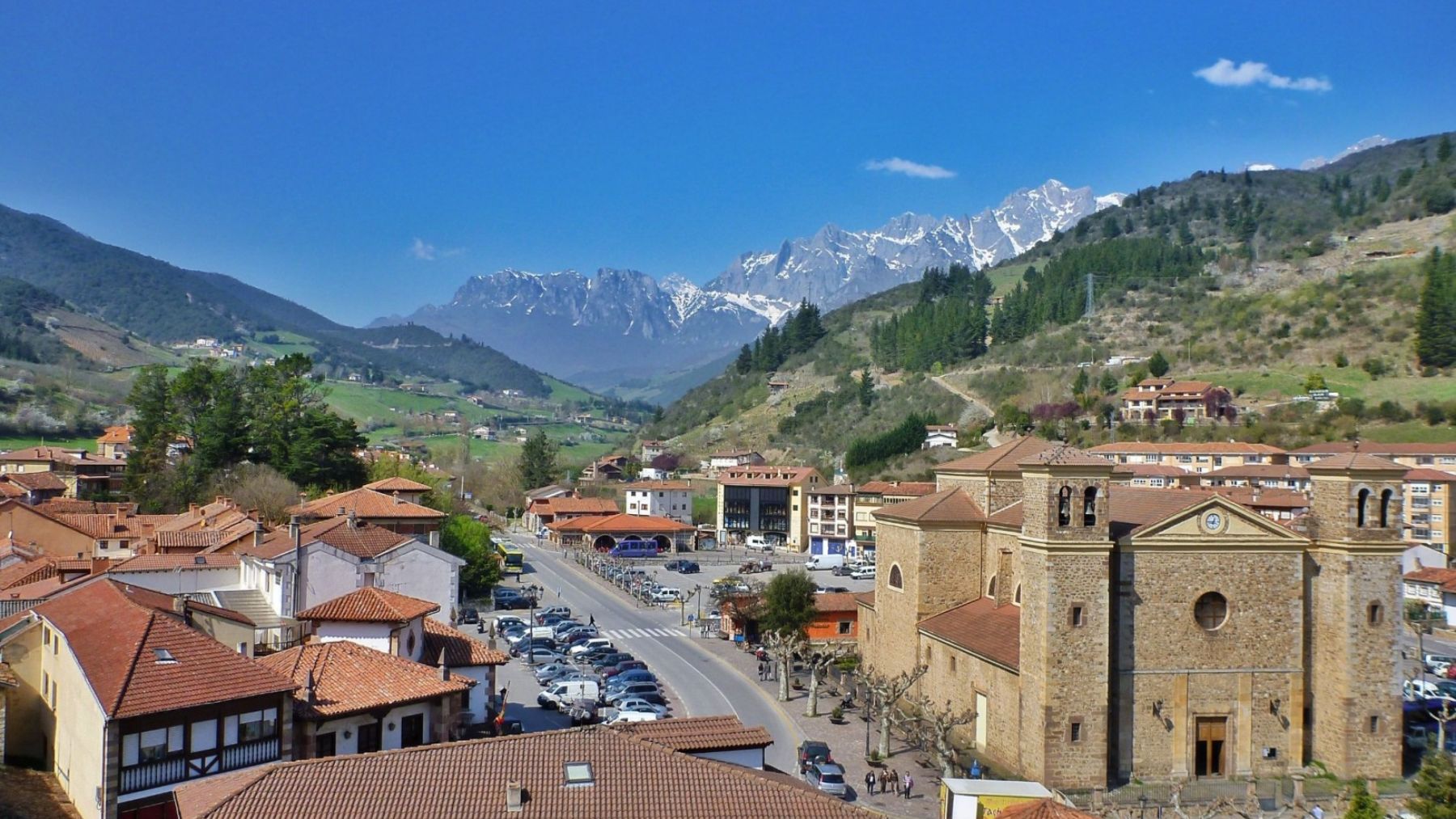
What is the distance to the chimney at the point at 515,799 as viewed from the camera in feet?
52.5

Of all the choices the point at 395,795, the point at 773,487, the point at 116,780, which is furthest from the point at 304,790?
the point at 773,487

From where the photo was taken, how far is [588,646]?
45.4m

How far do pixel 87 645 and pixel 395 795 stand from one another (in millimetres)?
8420

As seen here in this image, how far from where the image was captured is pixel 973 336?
445 ft

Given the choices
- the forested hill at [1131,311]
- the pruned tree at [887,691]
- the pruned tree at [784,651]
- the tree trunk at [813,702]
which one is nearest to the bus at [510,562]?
the pruned tree at [784,651]

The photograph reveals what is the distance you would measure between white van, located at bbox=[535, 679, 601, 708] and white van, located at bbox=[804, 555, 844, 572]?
41496 mm

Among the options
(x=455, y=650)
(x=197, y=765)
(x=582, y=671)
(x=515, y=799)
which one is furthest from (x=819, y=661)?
(x=515, y=799)

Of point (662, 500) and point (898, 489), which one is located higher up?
point (898, 489)

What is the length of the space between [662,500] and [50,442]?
200ft

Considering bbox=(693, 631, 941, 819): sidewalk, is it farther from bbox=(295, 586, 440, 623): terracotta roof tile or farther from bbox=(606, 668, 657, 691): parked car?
bbox=(295, 586, 440, 623): terracotta roof tile

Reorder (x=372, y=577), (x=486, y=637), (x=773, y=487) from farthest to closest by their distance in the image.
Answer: (x=773, y=487) → (x=486, y=637) → (x=372, y=577)

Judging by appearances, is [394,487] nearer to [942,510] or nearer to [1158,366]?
[942,510]

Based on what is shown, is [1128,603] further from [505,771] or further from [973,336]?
[973,336]

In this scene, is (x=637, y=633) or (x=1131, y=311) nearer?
(x=637, y=633)
